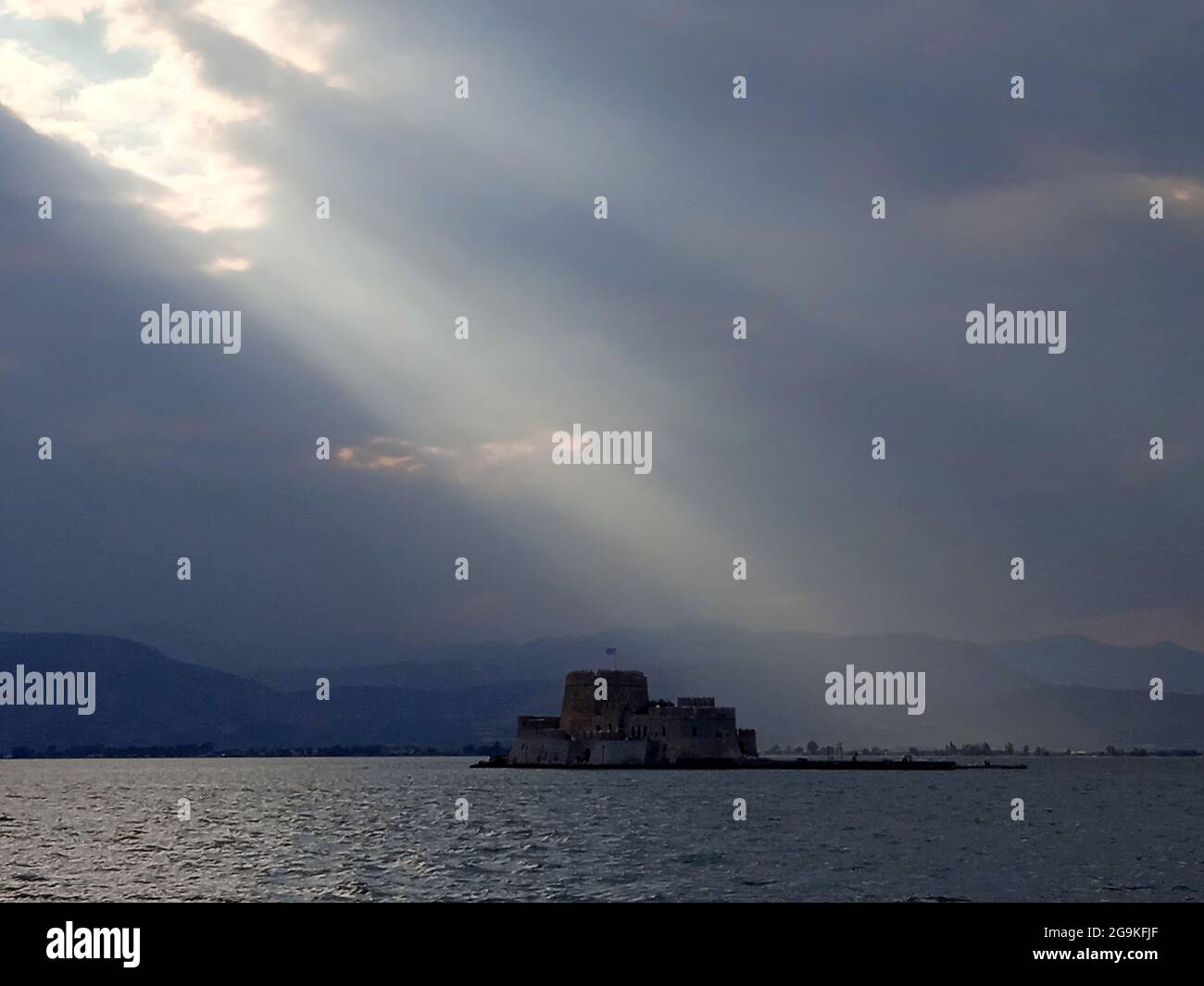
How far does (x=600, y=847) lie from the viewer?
58406mm

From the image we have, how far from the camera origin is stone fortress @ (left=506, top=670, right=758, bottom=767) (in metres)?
153

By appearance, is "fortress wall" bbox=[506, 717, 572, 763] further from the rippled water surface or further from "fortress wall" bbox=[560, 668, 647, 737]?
the rippled water surface

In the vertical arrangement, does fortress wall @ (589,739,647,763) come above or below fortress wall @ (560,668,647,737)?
below

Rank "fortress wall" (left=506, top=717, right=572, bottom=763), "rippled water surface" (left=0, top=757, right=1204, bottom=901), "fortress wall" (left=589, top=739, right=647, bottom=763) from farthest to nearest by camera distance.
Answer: "fortress wall" (left=506, top=717, right=572, bottom=763), "fortress wall" (left=589, top=739, right=647, bottom=763), "rippled water surface" (left=0, top=757, right=1204, bottom=901)

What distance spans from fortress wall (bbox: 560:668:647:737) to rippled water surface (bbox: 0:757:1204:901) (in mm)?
45142

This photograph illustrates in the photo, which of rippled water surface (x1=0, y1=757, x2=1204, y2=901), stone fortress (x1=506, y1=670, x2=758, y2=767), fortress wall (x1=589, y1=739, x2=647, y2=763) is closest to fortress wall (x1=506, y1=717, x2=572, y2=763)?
stone fortress (x1=506, y1=670, x2=758, y2=767)

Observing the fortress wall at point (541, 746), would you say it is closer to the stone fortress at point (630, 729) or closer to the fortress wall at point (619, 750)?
the stone fortress at point (630, 729)

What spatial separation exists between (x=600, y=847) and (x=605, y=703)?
98.5 metres

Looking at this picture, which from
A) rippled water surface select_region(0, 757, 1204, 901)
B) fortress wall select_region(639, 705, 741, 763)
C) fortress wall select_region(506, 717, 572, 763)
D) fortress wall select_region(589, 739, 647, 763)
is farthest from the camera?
fortress wall select_region(506, 717, 572, 763)

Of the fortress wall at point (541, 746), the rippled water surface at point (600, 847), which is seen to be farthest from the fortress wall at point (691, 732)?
the rippled water surface at point (600, 847)

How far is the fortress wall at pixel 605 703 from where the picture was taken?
156 metres

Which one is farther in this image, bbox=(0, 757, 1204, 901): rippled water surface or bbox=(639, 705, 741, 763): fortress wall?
bbox=(639, 705, 741, 763): fortress wall

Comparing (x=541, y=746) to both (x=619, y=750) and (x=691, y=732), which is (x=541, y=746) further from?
(x=691, y=732)
